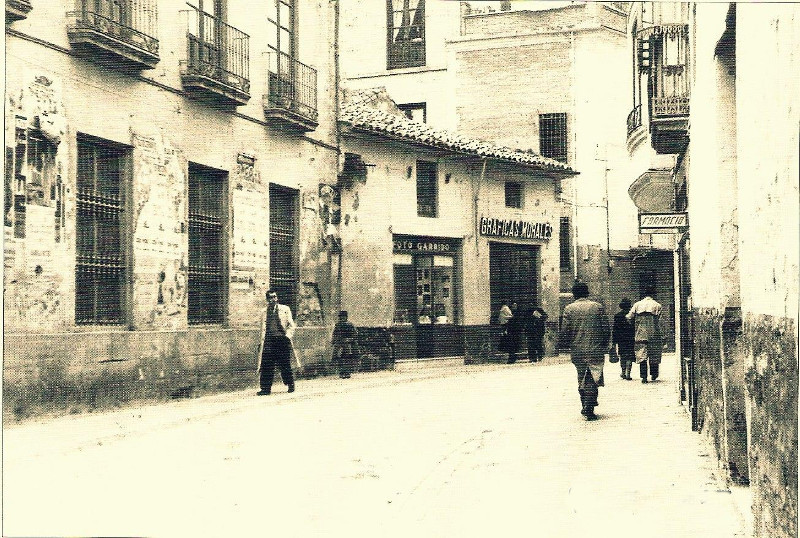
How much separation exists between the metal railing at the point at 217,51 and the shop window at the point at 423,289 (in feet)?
24.9

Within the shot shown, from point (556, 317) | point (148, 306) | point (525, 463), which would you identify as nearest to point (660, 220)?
point (525, 463)

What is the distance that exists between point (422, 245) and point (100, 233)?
12.9 meters

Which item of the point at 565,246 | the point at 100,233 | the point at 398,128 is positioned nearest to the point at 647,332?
the point at 398,128

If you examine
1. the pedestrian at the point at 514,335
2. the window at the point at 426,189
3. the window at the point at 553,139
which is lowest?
the pedestrian at the point at 514,335

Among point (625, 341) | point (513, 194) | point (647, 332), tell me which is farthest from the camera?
point (513, 194)

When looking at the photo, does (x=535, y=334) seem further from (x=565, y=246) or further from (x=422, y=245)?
(x=565, y=246)

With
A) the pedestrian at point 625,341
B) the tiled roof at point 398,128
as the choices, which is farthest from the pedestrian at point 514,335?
the pedestrian at point 625,341

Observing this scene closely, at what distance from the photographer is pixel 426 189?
82.7 feet

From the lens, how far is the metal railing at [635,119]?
19.0m

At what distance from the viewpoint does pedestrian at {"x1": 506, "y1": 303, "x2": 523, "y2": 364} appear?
25969 mm

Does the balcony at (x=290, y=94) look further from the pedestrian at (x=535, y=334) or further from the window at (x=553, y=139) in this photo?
the window at (x=553, y=139)

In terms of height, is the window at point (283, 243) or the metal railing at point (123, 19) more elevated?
the metal railing at point (123, 19)

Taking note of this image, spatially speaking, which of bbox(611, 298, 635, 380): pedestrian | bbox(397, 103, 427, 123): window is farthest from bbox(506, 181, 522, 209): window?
bbox(611, 298, 635, 380): pedestrian

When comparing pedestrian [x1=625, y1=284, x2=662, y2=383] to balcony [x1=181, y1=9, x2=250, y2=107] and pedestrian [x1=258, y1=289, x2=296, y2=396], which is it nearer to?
pedestrian [x1=258, y1=289, x2=296, y2=396]
